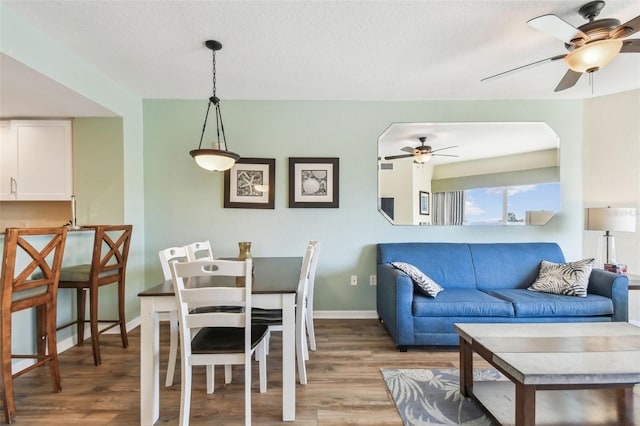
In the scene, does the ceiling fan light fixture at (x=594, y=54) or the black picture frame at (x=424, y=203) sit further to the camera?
the black picture frame at (x=424, y=203)

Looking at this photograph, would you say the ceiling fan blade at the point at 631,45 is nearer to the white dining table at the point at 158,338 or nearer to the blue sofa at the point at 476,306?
the blue sofa at the point at 476,306

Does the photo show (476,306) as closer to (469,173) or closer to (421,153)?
(469,173)

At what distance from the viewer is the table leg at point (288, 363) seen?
163 cm

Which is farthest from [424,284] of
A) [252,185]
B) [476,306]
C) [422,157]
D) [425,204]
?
[252,185]

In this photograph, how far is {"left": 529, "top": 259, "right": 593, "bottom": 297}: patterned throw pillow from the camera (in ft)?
8.33

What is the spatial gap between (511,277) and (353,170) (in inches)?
77.0

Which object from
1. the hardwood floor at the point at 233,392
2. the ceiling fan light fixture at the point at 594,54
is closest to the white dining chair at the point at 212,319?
the hardwood floor at the point at 233,392

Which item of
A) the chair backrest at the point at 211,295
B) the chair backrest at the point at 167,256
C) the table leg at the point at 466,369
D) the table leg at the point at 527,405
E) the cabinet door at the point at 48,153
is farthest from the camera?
the cabinet door at the point at 48,153

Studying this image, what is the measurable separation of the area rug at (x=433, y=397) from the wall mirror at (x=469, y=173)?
1576 millimetres

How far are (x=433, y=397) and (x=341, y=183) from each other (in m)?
2.12

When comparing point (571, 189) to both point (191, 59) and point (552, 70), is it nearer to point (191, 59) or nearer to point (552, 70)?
point (552, 70)

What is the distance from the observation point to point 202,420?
1644 mm

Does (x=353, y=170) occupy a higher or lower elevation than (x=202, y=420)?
higher

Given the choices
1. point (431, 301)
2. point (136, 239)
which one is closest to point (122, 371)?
point (136, 239)
